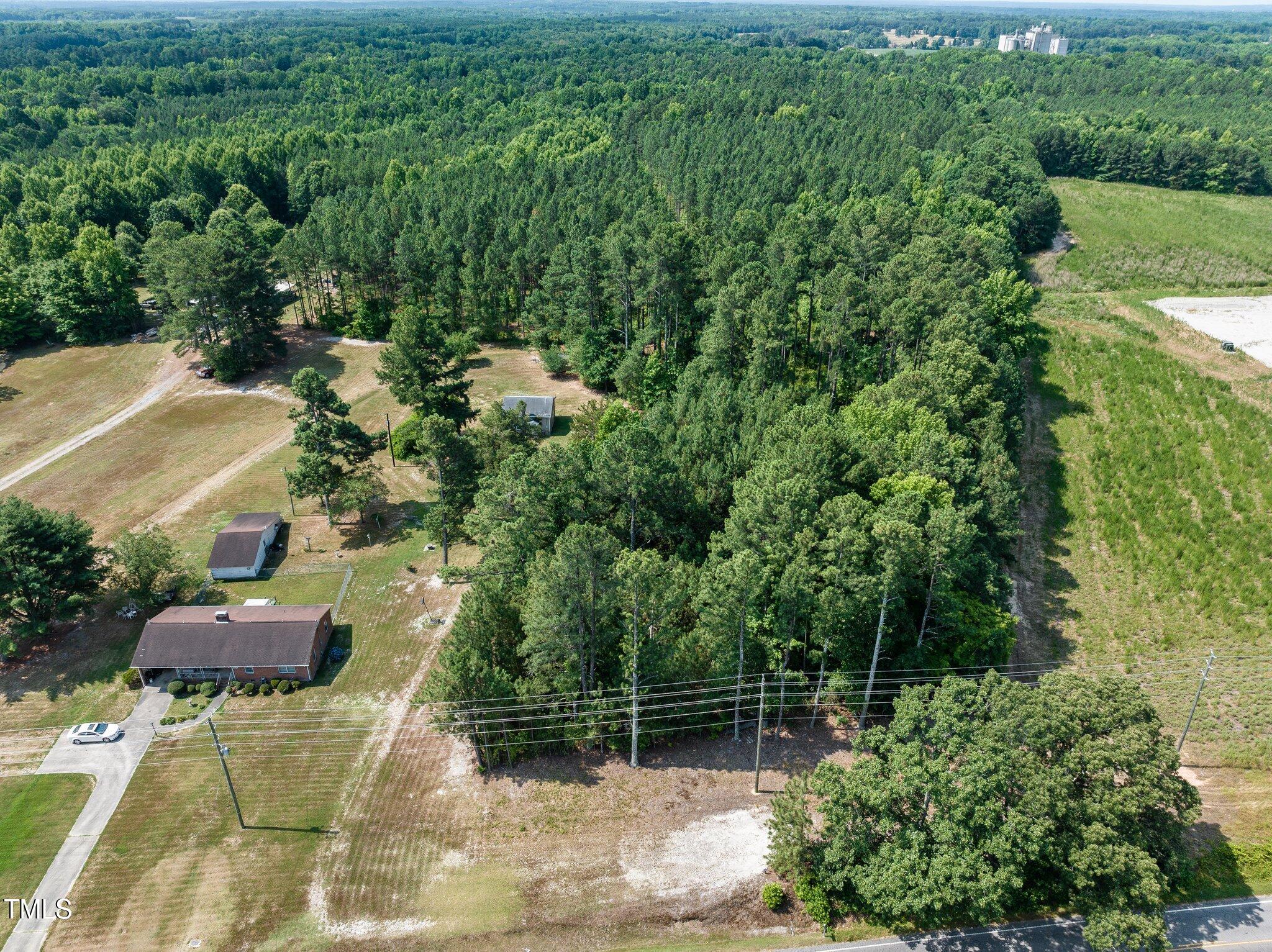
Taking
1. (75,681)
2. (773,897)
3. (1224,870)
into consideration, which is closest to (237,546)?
(75,681)

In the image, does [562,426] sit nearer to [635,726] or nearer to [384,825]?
[635,726]

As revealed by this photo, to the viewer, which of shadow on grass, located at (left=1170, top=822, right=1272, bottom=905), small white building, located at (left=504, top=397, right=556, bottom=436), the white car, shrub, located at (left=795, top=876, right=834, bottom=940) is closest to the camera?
shrub, located at (left=795, top=876, right=834, bottom=940)

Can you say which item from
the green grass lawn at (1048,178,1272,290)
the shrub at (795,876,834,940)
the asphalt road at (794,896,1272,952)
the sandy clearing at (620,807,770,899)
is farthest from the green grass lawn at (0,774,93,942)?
the green grass lawn at (1048,178,1272,290)

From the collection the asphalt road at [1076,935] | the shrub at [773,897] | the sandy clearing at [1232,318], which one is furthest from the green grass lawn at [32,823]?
the sandy clearing at [1232,318]

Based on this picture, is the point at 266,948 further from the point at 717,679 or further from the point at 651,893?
the point at 717,679

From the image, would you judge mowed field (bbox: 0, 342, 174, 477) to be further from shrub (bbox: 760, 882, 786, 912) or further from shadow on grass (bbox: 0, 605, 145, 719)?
shrub (bbox: 760, 882, 786, 912)

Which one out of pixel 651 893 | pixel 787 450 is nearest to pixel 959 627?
pixel 787 450

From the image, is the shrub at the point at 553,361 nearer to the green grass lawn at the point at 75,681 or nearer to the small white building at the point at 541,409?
the small white building at the point at 541,409
